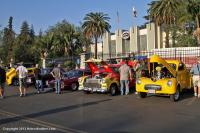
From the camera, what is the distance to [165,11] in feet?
172

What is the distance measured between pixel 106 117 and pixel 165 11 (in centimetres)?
4282

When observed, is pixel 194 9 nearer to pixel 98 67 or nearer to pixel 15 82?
pixel 15 82

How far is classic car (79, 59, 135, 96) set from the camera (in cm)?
1847

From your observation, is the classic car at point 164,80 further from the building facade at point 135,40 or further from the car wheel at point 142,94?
the building facade at point 135,40

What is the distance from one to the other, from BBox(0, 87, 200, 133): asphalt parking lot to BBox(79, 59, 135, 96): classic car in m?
2.38

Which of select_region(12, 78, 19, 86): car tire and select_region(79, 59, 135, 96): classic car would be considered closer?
select_region(79, 59, 135, 96): classic car

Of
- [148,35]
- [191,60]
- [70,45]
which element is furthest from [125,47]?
[191,60]

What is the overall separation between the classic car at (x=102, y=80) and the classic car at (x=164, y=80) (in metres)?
1.93

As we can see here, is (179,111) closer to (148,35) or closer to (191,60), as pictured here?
(191,60)

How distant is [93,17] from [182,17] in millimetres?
21231

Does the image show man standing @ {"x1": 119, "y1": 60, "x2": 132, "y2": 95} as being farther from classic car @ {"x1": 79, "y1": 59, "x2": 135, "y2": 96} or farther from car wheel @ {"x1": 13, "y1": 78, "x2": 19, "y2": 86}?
car wheel @ {"x1": 13, "y1": 78, "x2": 19, "y2": 86}

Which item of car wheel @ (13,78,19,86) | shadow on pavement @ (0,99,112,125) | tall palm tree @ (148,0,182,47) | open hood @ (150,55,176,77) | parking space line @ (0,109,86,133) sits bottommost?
parking space line @ (0,109,86,133)

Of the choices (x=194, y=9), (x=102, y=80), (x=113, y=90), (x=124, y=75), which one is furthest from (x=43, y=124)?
(x=194, y=9)

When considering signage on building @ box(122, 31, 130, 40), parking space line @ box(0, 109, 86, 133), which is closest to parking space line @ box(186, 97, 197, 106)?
parking space line @ box(0, 109, 86, 133)
